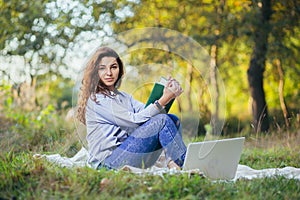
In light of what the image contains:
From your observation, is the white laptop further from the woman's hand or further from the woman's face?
the woman's face

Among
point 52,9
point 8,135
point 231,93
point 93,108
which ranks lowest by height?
point 231,93

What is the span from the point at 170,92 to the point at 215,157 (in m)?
0.54

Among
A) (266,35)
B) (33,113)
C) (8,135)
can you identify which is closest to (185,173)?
(8,135)

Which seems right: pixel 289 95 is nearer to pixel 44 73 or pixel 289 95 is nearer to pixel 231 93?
pixel 231 93

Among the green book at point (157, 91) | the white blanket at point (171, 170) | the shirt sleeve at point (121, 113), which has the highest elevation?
the green book at point (157, 91)

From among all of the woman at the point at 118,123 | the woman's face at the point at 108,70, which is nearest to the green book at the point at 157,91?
the woman at the point at 118,123

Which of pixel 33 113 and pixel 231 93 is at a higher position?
pixel 33 113

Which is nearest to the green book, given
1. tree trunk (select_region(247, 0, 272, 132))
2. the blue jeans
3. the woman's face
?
the blue jeans

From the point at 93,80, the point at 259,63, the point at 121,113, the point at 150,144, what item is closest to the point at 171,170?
the point at 150,144

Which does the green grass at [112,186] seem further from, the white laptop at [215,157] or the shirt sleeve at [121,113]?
the shirt sleeve at [121,113]

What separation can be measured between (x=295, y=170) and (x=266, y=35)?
3752mm

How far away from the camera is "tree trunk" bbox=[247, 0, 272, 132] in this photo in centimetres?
695

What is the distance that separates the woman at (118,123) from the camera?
10.4ft

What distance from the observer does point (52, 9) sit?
269 inches
